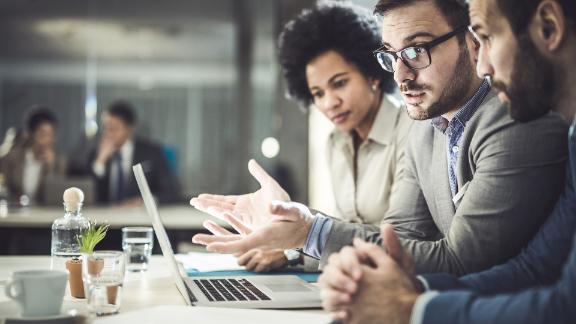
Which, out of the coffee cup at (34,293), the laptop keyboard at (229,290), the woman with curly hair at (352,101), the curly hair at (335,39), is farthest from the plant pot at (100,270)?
the curly hair at (335,39)

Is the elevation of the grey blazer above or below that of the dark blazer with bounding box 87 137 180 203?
above

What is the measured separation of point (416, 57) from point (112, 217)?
291 cm

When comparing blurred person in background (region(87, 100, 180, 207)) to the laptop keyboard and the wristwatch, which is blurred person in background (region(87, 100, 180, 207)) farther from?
the laptop keyboard

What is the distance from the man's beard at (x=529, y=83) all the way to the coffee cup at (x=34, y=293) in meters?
1.02

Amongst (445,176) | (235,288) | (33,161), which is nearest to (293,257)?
(235,288)

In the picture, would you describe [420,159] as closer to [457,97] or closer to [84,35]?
[457,97]

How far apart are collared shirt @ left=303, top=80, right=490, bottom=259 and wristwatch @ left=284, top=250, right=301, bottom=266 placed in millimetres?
458

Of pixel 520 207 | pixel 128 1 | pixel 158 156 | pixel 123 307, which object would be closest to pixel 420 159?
pixel 520 207

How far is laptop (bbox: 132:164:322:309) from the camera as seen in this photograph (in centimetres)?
150

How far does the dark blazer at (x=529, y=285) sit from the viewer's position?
101 centimetres

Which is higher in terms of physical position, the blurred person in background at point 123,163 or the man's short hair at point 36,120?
the man's short hair at point 36,120

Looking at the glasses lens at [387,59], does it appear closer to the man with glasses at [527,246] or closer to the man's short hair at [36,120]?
the man with glasses at [527,246]

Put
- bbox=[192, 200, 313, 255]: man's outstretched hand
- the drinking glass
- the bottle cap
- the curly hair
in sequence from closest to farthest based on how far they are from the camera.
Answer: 1. bbox=[192, 200, 313, 255]: man's outstretched hand
2. the bottle cap
3. the drinking glass
4. the curly hair

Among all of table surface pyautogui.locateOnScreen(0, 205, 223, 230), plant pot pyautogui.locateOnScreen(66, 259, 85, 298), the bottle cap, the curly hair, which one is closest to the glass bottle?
the bottle cap
